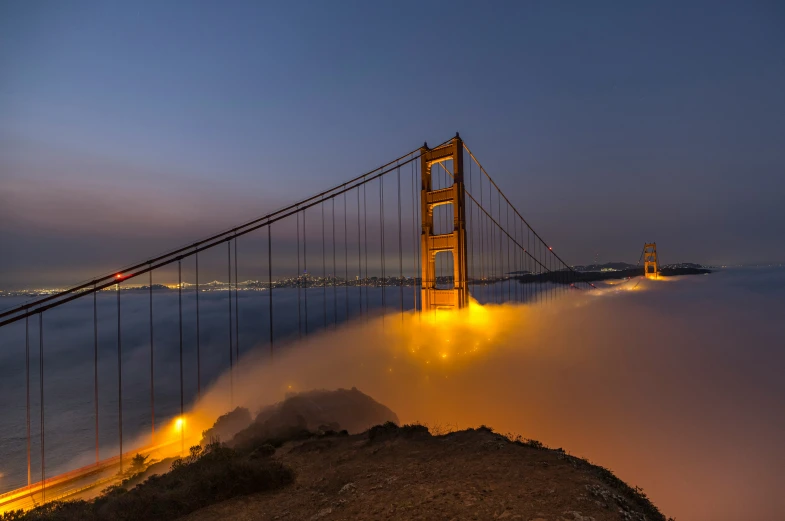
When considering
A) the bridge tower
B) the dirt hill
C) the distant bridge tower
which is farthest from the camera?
the distant bridge tower

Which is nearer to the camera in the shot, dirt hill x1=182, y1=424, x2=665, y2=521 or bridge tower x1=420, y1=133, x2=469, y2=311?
dirt hill x1=182, y1=424, x2=665, y2=521

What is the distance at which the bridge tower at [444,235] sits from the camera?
58.6 feet

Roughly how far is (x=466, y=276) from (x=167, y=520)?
14.9 m

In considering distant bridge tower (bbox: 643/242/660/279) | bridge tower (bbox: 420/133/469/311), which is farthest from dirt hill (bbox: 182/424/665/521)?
distant bridge tower (bbox: 643/242/660/279)

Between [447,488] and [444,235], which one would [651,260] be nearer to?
[444,235]

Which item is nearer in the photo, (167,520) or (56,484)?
(167,520)

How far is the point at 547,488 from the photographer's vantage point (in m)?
5.28

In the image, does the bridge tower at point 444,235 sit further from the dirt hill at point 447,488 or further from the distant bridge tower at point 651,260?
the distant bridge tower at point 651,260

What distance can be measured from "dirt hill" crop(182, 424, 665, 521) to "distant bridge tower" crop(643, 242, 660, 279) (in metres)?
85.4

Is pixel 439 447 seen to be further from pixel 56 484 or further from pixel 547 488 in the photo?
pixel 56 484

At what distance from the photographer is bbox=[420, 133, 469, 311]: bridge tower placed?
17875mm

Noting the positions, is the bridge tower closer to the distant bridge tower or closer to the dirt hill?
the dirt hill

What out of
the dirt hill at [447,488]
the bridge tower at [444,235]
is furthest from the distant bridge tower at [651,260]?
the dirt hill at [447,488]

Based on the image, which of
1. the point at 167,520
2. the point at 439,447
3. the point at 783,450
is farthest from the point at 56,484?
the point at 783,450
